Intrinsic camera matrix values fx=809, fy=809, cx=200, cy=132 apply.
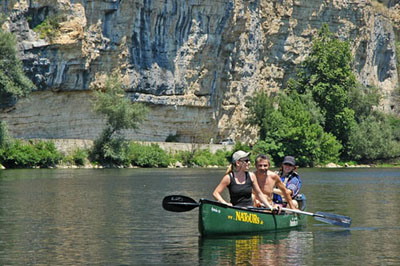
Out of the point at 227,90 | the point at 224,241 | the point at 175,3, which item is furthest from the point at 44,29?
the point at 224,241

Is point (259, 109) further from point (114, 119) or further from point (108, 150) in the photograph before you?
point (108, 150)

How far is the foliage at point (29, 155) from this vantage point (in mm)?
49372

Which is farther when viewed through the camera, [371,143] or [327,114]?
[327,114]

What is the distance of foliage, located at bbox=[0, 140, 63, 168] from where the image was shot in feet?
162

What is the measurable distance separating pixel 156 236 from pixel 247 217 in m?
1.97

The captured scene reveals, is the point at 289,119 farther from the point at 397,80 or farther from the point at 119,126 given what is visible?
the point at 397,80

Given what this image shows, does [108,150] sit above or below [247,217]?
below

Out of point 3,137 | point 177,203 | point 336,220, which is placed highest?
point 177,203

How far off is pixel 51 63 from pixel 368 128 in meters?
30.8

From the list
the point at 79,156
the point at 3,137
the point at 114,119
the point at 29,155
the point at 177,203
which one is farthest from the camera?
the point at 114,119

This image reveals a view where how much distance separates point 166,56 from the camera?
64375 millimetres

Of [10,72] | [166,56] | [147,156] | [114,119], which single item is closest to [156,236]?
[10,72]

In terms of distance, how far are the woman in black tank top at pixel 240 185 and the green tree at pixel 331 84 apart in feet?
185

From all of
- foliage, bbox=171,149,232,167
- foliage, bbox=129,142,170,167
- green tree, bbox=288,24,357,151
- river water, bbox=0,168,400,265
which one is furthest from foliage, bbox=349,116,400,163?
river water, bbox=0,168,400,265
